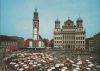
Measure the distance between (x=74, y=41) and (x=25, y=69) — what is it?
281 feet

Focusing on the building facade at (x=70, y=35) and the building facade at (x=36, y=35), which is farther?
the building facade at (x=70, y=35)

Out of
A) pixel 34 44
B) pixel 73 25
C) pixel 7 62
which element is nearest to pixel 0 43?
pixel 34 44

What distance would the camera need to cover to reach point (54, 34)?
132m

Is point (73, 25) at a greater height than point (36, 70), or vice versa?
point (73, 25)

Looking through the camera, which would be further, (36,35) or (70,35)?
(70,35)

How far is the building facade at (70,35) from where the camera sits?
424 ft

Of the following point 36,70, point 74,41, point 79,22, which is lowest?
point 36,70

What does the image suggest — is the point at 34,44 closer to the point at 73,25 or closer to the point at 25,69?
the point at 73,25

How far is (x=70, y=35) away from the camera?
429ft

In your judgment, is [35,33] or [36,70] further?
[35,33]

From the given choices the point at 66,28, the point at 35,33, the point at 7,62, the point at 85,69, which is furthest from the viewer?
the point at 66,28

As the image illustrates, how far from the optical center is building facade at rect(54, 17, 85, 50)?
129m

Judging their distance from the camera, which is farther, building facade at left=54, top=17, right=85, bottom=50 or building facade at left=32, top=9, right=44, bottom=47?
building facade at left=54, top=17, right=85, bottom=50

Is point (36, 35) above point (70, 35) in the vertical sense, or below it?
below
